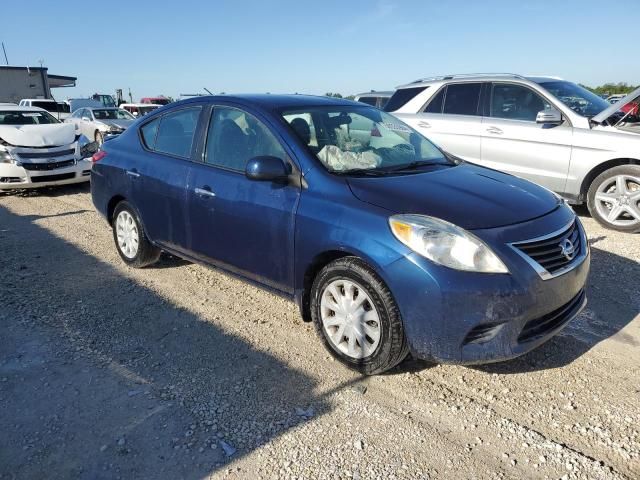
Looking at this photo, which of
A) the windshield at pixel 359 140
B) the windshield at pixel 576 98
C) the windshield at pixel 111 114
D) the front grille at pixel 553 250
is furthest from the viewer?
the windshield at pixel 111 114

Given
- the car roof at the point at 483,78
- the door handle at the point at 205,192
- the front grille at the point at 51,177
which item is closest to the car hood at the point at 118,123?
the front grille at the point at 51,177

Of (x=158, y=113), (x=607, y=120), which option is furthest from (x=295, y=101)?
(x=607, y=120)

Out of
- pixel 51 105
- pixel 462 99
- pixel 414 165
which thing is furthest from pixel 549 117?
pixel 51 105

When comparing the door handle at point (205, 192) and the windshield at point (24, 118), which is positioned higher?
the windshield at point (24, 118)

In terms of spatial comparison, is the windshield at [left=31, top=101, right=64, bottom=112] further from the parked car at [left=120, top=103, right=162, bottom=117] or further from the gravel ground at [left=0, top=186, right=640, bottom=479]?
the gravel ground at [left=0, top=186, right=640, bottom=479]

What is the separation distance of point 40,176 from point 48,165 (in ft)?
0.87

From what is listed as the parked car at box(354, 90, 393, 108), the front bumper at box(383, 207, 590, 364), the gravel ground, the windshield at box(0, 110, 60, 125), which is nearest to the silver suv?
the gravel ground

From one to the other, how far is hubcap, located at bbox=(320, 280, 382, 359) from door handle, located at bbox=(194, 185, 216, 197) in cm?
123

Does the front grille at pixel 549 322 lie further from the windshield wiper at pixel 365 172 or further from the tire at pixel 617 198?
the tire at pixel 617 198

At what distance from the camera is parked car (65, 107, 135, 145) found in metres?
16.8

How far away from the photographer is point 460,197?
3090 mm

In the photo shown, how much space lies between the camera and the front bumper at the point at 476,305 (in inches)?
104

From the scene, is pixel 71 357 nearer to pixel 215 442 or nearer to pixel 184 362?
pixel 184 362

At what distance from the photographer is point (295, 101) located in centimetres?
397
